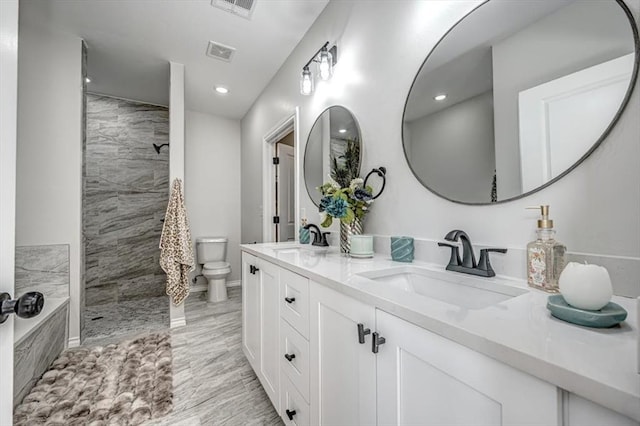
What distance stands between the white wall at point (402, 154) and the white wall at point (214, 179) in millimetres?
1983

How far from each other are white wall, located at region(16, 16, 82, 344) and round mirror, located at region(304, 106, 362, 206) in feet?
6.62

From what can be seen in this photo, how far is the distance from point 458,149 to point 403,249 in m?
0.49

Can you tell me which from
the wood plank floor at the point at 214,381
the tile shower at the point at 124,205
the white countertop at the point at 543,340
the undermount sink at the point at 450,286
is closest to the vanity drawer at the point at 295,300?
the undermount sink at the point at 450,286

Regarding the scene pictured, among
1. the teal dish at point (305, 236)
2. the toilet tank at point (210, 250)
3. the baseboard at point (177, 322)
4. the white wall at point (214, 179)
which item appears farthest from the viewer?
the white wall at point (214, 179)

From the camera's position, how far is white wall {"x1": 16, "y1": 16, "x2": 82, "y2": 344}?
2125 millimetres

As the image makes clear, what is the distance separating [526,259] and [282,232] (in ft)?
8.61

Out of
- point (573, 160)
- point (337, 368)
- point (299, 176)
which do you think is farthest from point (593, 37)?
point (299, 176)

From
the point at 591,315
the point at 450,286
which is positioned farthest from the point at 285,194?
the point at 591,315

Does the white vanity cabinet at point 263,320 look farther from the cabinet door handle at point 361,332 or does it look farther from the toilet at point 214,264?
the toilet at point 214,264

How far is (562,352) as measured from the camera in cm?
39

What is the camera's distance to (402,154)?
133 cm

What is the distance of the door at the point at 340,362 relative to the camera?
0.73m

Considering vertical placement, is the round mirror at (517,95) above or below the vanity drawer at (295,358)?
above

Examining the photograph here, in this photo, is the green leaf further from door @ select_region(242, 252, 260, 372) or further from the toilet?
the toilet
